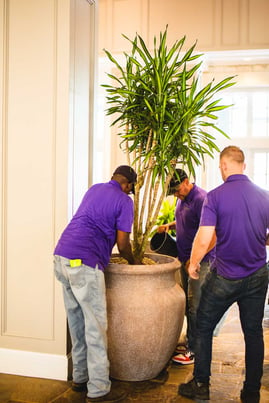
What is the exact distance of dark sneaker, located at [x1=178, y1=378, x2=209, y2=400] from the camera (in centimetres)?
301

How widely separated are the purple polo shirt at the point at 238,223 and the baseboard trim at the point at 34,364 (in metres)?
1.35

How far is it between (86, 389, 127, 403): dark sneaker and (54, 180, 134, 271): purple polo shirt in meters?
0.81

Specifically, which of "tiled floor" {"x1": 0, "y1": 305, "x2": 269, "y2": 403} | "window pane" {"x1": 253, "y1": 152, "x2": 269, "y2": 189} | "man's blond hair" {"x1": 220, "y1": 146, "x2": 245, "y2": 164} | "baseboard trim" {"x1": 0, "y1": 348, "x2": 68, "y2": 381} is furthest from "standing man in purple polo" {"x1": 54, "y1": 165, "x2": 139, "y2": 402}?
"window pane" {"x1": 253, "y1": 152, "x2": 269, "y2": 189}

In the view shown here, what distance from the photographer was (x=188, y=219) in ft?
12.1

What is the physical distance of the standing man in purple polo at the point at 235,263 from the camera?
2834mm

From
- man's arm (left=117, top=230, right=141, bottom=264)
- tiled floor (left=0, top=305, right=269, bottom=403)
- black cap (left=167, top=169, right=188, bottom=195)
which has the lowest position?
tiled floor (left=0, top=305, right=269, bottom=403)

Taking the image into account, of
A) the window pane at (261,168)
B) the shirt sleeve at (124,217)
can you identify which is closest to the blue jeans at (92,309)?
the shirt sleeve at (124,217)

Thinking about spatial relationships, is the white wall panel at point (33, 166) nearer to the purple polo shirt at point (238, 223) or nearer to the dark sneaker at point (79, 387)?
the dark sneaker at point (79, 387)

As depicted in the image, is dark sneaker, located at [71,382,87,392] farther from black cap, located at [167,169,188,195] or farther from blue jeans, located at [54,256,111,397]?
black cap, located at [167,169,188,195]

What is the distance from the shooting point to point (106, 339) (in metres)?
3.00

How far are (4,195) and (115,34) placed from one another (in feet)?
13.4

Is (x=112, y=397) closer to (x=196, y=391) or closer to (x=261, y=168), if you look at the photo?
(x=196, y=391)

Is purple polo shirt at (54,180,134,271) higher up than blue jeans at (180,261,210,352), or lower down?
higher up

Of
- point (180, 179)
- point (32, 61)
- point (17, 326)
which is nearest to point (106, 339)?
point (17, 326)
